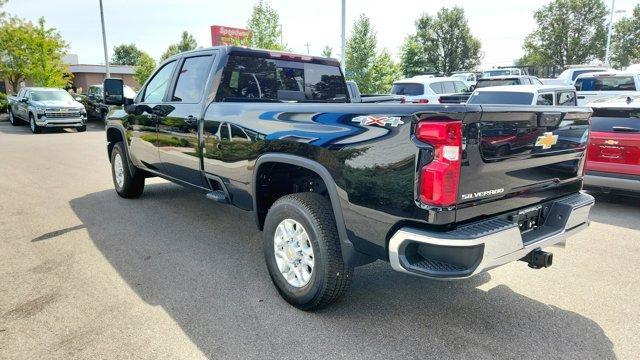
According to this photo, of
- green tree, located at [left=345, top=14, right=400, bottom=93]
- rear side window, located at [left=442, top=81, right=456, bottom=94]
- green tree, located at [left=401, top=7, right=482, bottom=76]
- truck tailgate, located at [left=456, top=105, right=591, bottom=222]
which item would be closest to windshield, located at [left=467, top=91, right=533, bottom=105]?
truck tailgate, located at [left=456, top=105, right=591, bottom=222]

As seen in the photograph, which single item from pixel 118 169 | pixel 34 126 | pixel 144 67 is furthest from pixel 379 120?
pixel 144 67

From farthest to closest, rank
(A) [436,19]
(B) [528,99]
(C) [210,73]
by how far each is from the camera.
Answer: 1. (A) [436,19]
2. (B) [528,99]
3. (C) [210,73]

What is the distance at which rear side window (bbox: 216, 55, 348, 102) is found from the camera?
14.2ft

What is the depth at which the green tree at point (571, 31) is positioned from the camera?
154ft

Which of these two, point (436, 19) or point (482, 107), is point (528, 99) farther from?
point (436, 19)

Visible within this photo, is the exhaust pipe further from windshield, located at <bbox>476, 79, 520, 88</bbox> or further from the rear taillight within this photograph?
windshield, located at <bbox>476, 79, 520, 88</bbox>

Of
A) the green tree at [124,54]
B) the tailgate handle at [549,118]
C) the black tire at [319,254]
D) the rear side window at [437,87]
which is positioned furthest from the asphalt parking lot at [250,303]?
the green tree at [124,54]

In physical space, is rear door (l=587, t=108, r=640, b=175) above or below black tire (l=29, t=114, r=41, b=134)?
above

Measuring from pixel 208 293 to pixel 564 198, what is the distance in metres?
2.74

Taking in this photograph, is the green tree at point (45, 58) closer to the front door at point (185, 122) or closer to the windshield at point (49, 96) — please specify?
the windshield at point (49, 96)

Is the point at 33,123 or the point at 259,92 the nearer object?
the point at 259,92

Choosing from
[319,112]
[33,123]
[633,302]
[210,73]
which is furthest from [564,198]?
[33,123]

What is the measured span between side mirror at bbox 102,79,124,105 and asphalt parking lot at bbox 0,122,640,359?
1.58 meters

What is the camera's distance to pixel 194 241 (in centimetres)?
480
